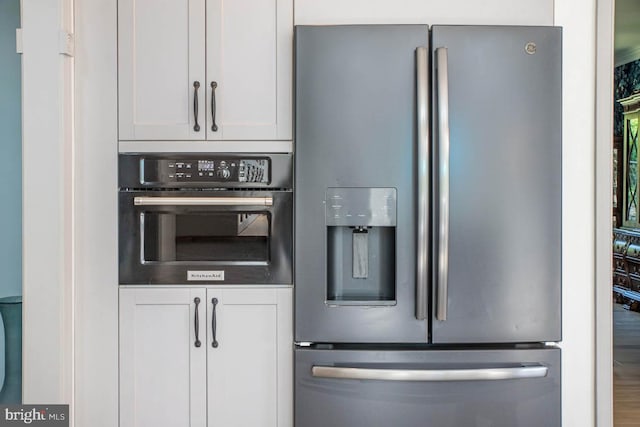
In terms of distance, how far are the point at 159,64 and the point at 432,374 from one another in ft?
4.66

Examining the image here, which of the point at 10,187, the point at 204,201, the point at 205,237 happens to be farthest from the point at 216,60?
the point at 10,187

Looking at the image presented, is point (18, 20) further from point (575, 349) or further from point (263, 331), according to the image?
point (575, 349)

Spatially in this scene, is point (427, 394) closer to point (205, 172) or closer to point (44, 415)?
point (205, 172)

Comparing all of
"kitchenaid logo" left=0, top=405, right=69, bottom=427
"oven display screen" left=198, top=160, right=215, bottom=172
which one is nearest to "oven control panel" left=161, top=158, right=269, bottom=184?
"oven display screen" left=198, top=160, right=215, bottom=172

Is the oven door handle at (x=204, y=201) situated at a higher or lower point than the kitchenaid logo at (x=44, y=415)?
higher

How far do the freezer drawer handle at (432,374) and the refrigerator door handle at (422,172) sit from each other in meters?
0.22

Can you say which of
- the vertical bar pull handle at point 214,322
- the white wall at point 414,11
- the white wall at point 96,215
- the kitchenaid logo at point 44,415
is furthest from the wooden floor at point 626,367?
the kitchenaid logo at point 44,415

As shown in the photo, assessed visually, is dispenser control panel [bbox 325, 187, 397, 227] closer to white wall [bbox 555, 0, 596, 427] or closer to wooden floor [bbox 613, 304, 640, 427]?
white wall [bbox 555, 0, 596, 427]

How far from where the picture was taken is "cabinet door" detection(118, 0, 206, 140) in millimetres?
1929

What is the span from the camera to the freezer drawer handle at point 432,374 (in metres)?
1.80

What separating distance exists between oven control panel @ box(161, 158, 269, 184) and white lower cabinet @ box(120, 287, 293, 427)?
0.39 meters

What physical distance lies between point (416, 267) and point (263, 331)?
0.58m

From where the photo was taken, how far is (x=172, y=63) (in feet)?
6.33

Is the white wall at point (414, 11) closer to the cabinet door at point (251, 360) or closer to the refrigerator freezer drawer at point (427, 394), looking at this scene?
the cabinet door at point (251, 360)
